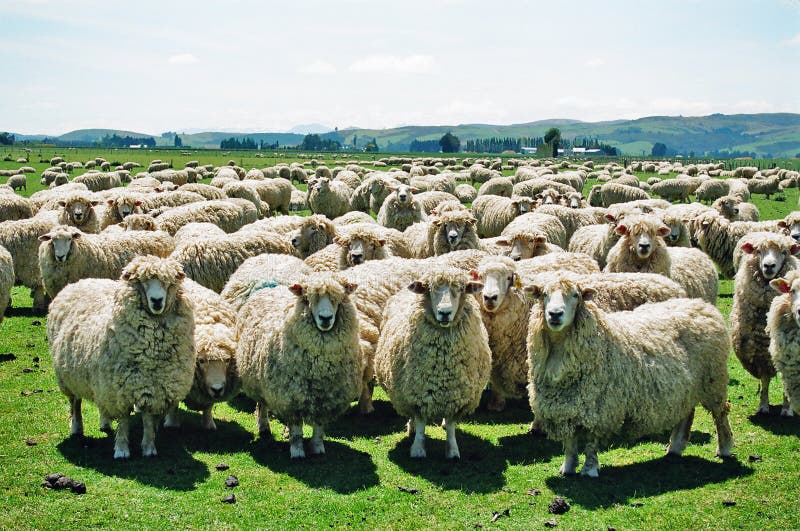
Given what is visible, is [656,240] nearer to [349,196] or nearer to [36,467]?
[36,467]

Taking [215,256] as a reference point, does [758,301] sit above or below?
below

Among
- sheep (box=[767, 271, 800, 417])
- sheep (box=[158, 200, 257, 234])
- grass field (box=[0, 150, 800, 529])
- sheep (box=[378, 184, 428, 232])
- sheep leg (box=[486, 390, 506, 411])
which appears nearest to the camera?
grass field (box=[0, 150, 800, 529])

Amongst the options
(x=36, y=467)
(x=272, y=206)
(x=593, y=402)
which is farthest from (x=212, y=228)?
(x=272, y=206)

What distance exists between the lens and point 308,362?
7.70 m

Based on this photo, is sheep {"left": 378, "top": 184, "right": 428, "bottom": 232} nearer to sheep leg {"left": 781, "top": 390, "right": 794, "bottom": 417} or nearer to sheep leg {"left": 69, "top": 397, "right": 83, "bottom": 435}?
sheep leg {"left": 781, "top": 390, "right": 794, "bottom": 417}

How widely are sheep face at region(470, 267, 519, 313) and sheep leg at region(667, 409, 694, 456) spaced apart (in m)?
2.60

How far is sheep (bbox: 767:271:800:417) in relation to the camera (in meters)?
7.46

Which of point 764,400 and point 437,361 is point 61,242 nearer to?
point 437,361

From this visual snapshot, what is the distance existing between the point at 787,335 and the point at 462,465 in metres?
3.97

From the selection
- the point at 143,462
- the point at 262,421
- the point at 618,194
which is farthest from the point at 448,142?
the point at 143,462

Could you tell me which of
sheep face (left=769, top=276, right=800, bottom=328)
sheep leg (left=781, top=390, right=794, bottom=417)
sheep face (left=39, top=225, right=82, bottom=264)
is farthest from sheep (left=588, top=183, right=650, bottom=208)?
sheep face (left=39, top=225, right=82, bottom=264)

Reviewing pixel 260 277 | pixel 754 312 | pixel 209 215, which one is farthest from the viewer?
pixel 209 215

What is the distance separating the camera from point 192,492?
21.9 feet

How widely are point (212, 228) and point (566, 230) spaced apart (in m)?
10.0
